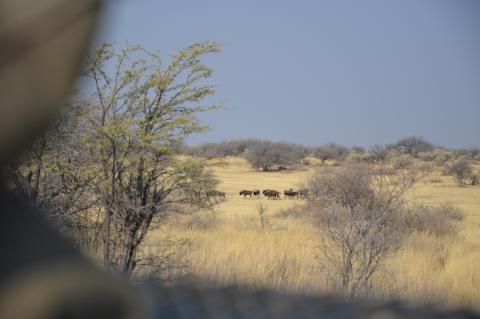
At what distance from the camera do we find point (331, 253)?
Answer: 37.9ft

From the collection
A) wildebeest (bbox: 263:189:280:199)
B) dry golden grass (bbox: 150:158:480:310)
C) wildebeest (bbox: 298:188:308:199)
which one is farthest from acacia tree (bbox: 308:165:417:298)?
wildebeest (bbox: 263:189:280:199)

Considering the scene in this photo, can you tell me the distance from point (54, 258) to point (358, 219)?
36.6 feet

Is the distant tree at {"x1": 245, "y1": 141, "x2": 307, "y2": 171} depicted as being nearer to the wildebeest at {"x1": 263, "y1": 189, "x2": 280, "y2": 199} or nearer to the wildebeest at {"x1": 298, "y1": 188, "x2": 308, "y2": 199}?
the wildebeest at {"x1": 263, "y1": 189, "x2": 280, "y2": 199}

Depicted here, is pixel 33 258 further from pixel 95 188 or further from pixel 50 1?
pixel 95 188

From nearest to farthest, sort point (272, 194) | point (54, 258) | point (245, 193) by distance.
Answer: point (54, 258)
point (272, 194)
point (245, 193)

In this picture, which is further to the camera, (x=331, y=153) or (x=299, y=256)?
(x=331, y=153)

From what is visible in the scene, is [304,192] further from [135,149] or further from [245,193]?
[135,149]

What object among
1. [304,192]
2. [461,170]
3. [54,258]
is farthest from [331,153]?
[54,258]

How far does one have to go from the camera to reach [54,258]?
2.27 feet

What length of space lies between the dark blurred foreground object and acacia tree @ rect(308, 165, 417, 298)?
883 cm

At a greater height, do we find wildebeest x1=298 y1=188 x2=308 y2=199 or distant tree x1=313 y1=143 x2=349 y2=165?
distant tree x1=313 y1=143 x2=349 y2=165

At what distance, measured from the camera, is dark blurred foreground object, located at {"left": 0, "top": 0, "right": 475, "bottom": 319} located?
66 cm

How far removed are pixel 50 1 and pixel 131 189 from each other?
28.1ft

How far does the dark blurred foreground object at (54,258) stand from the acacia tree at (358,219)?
A: 348 inches
